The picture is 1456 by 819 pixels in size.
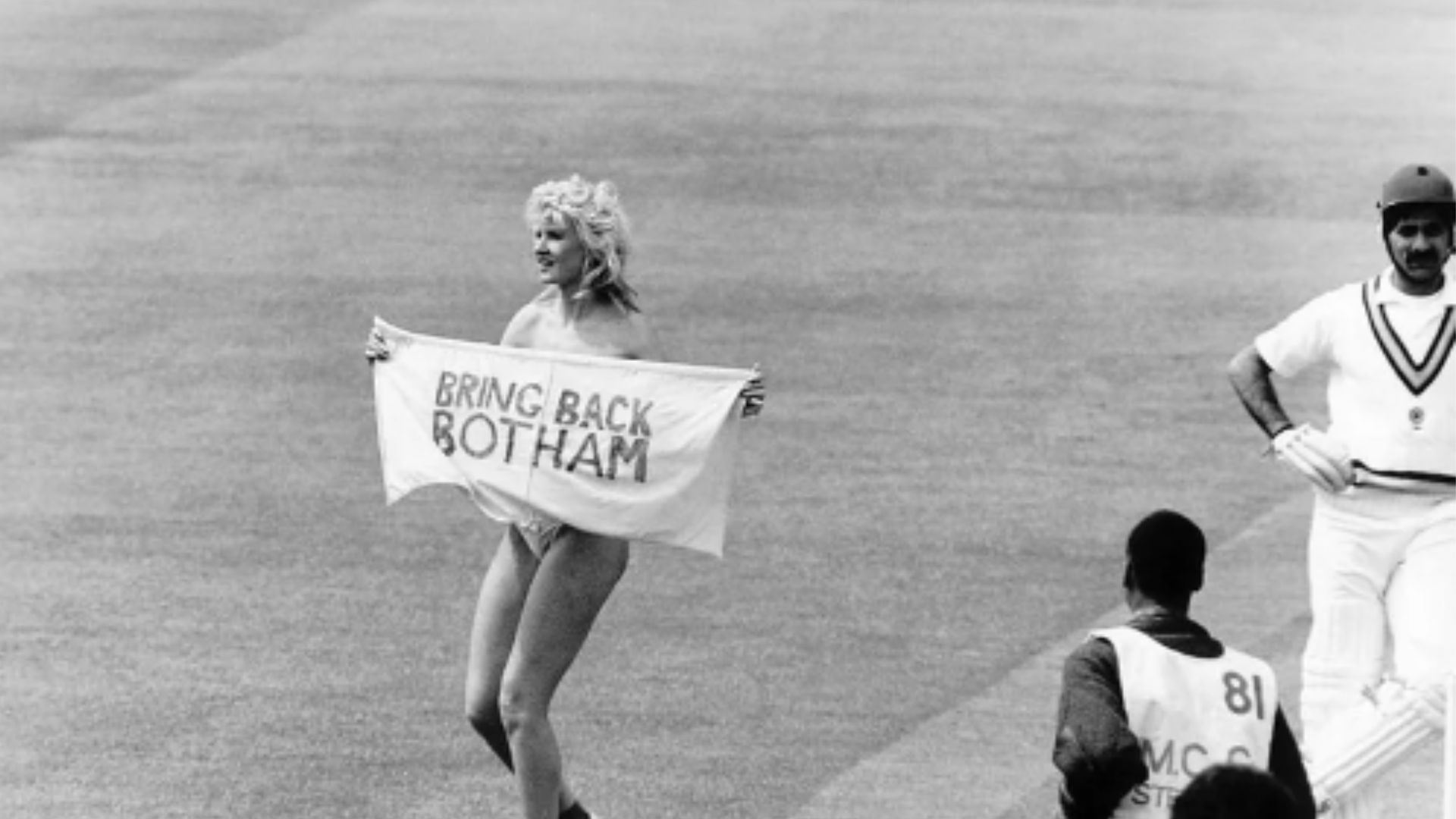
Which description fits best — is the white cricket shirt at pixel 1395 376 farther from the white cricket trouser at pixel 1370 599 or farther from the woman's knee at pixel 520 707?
the woman's knee at pixel 520 707

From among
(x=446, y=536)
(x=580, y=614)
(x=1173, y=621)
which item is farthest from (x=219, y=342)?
(x=1173, y=621)

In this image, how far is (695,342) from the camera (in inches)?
739

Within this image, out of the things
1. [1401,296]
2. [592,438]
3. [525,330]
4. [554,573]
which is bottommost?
[554,573]

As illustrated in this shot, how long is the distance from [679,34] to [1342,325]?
17556mm

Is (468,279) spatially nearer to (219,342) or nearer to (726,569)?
(219,342)

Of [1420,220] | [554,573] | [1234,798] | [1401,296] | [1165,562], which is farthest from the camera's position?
[1401,296]

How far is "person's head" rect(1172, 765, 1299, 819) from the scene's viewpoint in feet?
18.5

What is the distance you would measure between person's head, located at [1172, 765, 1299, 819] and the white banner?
498cm

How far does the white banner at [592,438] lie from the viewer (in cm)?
1071

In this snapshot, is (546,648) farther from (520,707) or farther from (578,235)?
(578,235)

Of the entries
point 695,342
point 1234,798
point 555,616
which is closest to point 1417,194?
point 555,616

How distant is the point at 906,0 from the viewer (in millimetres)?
30312

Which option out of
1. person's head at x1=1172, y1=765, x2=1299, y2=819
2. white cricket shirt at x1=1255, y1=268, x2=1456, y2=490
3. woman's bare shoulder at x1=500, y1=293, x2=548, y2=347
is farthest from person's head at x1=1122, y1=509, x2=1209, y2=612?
woman's bare shoulder at x1=500, y1=293, x2=548, y2=347

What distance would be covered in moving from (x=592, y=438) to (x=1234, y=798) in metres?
5.33
